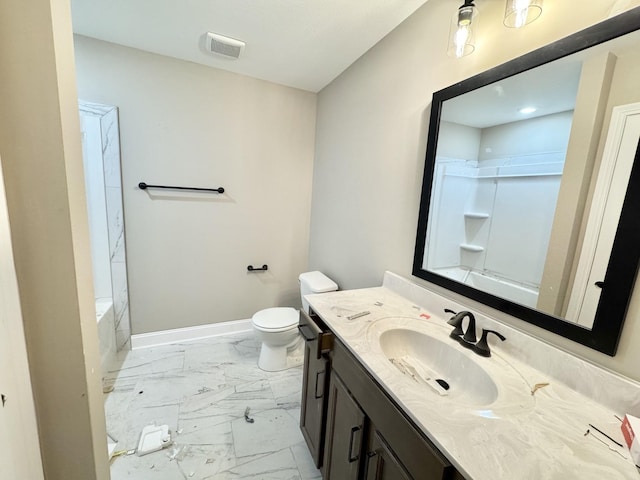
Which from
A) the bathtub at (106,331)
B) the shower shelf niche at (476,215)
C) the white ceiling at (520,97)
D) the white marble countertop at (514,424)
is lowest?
the bathtub at (106,331)

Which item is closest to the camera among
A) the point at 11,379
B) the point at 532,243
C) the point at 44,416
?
the point at 11,379

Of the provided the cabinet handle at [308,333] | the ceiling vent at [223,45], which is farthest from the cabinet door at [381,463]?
the ceiling vent at [223,45]

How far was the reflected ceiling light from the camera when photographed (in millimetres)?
1041

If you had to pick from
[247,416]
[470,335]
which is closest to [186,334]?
[247,416]

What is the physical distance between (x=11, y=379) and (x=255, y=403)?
1413 mm

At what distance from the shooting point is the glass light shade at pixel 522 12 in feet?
Result: 2.97

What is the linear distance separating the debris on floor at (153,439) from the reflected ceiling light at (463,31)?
7.96 ft

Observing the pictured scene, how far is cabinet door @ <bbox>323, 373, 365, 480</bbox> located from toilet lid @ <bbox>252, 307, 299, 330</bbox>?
2.92 feet

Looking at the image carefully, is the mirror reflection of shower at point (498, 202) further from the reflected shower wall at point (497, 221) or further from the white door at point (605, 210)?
the white door at point (605, 210)

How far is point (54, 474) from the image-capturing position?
79 centimetres

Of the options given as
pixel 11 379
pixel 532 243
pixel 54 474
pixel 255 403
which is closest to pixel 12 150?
pixel 11 379

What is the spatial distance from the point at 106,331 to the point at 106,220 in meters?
0.84

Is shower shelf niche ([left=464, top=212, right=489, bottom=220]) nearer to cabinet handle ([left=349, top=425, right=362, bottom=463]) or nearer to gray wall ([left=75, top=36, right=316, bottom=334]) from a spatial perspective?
cabinet handle ([left=349, top=425, right=362, bottom=463])

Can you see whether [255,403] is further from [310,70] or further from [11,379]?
[310,70]
